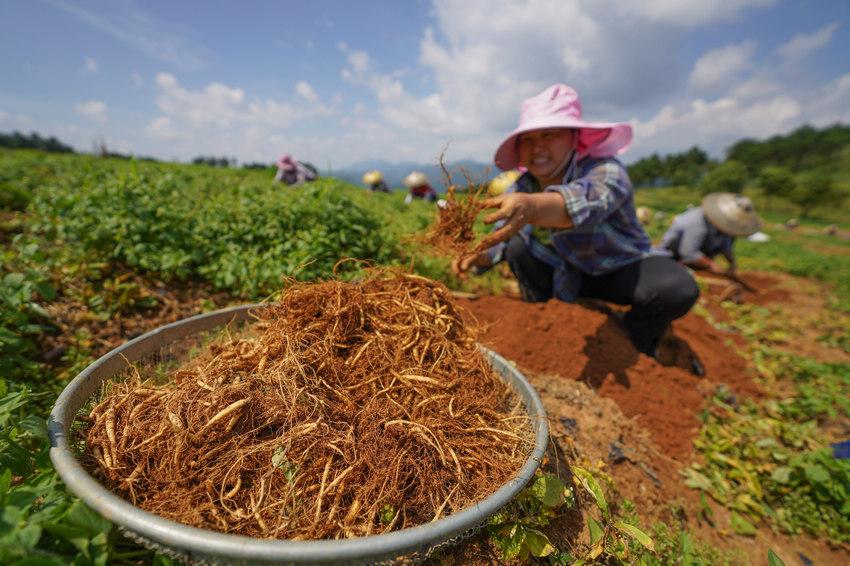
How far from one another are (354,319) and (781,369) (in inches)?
184

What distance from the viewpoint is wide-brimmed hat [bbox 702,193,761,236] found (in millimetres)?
6055

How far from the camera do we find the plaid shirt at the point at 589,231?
2.24 m

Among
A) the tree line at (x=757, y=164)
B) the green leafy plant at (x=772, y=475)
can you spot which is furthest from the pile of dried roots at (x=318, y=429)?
the tree line at (x=757, y=164)

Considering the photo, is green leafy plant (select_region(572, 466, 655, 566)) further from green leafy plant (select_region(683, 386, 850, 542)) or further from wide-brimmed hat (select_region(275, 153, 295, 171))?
wide-brimmed hat (select_region(275, 153, 295, 171))

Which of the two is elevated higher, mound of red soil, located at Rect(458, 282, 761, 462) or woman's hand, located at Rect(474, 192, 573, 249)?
woman's hand, located at Rect(474, 192, 573, 249)

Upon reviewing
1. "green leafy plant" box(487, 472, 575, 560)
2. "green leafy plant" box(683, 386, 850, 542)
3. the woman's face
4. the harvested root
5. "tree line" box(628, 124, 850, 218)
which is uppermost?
"tree line" box(628, 124, 850, 218)

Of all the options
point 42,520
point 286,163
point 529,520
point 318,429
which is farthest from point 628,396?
point 286,163

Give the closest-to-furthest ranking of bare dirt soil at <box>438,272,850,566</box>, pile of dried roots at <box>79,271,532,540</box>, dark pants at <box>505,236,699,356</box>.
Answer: pile of dried roots at <box>79,271,532,540</box> < bare dirt soil at <box>438,272,850,566</box> < dark pants at <box>505,236,699,356</box>

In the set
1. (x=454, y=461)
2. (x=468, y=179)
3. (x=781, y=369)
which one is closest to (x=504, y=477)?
(x=454, y=461)

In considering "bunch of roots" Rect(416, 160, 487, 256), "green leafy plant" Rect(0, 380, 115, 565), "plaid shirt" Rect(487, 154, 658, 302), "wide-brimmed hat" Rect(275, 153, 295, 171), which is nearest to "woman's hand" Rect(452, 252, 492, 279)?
"bunch of roots" Rect(416, 160, 487, 256)

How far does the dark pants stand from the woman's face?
766 mm

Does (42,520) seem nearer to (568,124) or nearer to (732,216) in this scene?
(568,124)

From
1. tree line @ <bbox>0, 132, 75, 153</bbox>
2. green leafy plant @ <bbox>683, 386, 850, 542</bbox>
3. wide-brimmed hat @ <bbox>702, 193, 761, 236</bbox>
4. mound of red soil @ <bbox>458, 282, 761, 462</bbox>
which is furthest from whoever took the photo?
tree line @ <bbox>0, 132, 75, 153</bbox>

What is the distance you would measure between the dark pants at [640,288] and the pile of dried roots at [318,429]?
72.3 inches
